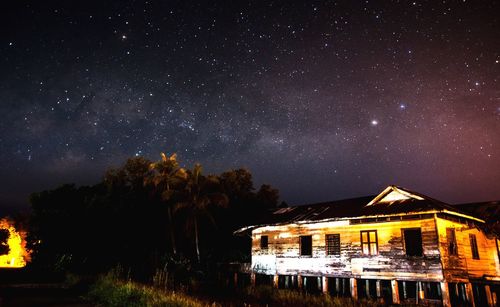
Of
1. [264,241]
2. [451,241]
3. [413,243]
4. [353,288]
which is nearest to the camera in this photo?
[451,241]

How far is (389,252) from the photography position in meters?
19.8

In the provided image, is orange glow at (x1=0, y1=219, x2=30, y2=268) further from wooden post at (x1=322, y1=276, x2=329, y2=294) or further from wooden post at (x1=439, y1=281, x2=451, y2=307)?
wooden post at (x1=439, y1=281, x2=451, y2=307)

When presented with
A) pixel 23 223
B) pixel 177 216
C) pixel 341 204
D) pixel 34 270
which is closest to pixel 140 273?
pixel 34 270

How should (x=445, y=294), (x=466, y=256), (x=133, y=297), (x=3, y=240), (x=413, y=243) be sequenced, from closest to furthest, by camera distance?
(x=133, y=297) < (x=445, y=294) < (x=466, y=256) < (x=413, y=243) < (x=3, y=240)

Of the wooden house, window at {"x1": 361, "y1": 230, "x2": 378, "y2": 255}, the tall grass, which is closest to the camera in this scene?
the tall grass

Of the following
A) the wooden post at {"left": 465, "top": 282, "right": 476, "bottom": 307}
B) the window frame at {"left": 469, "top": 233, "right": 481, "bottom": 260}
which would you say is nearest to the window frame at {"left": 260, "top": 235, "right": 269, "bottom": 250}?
the wooden post at {"left": 465, "top": 282, "right": 476, "bottom": 307}

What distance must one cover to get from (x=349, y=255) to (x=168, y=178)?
2336 cm

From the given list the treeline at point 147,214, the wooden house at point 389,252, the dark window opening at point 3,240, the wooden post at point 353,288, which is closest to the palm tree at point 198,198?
the treeline at point 147,214

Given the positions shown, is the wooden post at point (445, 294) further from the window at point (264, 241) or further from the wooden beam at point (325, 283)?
the window at point (264, 241)

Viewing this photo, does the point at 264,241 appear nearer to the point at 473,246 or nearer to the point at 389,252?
the point at 389,252

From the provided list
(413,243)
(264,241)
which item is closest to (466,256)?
(413,243)

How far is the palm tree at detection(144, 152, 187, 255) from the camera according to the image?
39.1 m

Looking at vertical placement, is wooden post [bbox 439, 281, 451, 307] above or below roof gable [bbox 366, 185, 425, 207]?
below

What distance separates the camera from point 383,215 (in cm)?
1961
